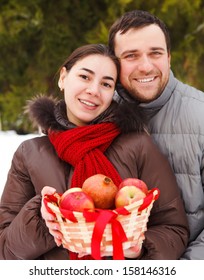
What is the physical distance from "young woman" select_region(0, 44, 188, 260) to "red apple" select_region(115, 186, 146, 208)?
0.82ft

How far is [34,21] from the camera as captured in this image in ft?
19.1

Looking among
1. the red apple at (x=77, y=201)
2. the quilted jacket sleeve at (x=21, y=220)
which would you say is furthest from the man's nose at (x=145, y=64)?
the red apple at (x=77, y=201)

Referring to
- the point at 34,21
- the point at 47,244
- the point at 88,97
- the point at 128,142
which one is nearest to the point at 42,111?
the point at 88,97

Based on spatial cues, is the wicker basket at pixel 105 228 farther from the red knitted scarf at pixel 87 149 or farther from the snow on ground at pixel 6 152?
the snow on ground at pixel 6 152

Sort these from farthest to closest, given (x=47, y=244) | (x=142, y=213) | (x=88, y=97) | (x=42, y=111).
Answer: (x=42, y=111) < (x=88, y=97) < (x=47, y=244) < (x=142, y=213)

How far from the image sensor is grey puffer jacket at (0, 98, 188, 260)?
175 cm

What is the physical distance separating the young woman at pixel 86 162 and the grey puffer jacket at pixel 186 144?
95 millimetres

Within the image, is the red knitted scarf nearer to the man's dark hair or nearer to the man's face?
the man's face

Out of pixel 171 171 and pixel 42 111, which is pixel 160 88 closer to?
pixel 171 171

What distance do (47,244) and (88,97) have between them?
57 centimetres

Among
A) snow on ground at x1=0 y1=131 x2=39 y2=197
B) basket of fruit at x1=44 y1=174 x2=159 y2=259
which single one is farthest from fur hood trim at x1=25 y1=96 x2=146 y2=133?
snow on ground at x1=0 y1=131 x2=39 y2=197

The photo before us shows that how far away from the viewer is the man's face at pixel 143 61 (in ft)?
6.46

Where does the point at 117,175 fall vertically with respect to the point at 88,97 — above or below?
below

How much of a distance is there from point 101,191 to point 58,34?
14.6ft
